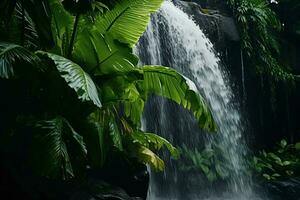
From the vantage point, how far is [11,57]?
359 cm

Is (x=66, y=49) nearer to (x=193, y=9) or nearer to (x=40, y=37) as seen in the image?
(x=40, y=37)

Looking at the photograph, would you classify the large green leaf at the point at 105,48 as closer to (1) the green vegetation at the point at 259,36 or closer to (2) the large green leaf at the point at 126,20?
(2) the large green leaf at the point at 126,20

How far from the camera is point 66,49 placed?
4.48m

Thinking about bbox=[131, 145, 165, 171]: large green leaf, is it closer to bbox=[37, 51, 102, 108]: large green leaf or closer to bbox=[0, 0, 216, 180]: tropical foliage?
bbox=[0, 0, 216, 180]: tropical foliage

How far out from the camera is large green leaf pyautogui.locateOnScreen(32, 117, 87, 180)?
3469 mm

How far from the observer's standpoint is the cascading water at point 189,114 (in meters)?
7.24

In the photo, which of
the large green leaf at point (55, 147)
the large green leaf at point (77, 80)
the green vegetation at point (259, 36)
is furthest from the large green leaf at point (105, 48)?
the green vegetation at point (259, 36)

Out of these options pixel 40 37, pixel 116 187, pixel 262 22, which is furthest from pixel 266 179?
pixel 40 37

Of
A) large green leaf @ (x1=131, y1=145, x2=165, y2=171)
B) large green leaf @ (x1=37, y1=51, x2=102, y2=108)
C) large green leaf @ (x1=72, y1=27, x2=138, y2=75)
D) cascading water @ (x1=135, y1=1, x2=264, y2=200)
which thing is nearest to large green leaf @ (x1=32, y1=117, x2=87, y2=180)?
large green leaf @ (x1=37, y1=51, x2=102, y2=108)

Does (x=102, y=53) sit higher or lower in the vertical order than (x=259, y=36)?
higher

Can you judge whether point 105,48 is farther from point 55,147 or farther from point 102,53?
point 55,147

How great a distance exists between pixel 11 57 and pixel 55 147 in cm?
81

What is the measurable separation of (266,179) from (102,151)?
5025 mm

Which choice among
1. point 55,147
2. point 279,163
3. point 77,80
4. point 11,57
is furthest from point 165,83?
point 279,163
